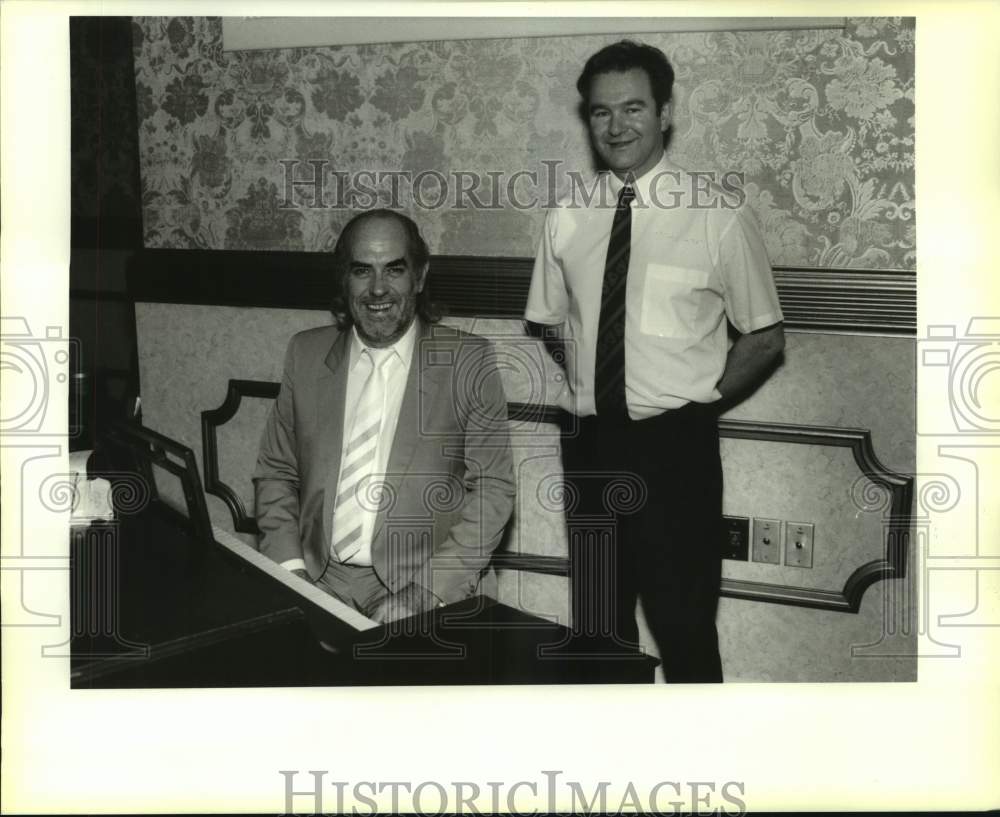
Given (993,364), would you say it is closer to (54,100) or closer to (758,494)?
(758,494)

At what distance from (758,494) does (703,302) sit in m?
0.42

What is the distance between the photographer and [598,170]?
6.95 ft

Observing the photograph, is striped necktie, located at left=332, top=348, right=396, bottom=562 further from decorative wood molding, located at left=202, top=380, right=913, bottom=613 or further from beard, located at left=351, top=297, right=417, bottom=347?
decorative wood molding, located at left=202, top=380, right=913, bottom=613

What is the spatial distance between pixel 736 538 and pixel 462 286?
2.60ft

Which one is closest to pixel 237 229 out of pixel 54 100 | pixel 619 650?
pixel 54 100

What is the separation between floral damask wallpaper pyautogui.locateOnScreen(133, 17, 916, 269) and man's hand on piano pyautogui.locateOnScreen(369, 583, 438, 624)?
28.7 inches

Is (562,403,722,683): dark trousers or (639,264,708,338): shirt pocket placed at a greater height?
(639,264,708,338): shirt pocket

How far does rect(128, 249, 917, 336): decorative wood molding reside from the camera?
209 centimetres

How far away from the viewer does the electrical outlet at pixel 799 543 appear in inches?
83.8

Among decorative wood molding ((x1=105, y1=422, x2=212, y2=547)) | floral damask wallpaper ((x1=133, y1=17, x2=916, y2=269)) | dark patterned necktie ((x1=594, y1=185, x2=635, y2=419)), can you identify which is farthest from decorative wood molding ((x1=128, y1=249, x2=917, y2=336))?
decorative wood molding ((x1=105, y1=422, x2=212, y2=547))

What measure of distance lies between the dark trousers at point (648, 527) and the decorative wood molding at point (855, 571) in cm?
5

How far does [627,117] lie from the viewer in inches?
82.5

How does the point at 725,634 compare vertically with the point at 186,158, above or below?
below

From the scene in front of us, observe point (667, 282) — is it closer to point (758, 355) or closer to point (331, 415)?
point (758, 355)
